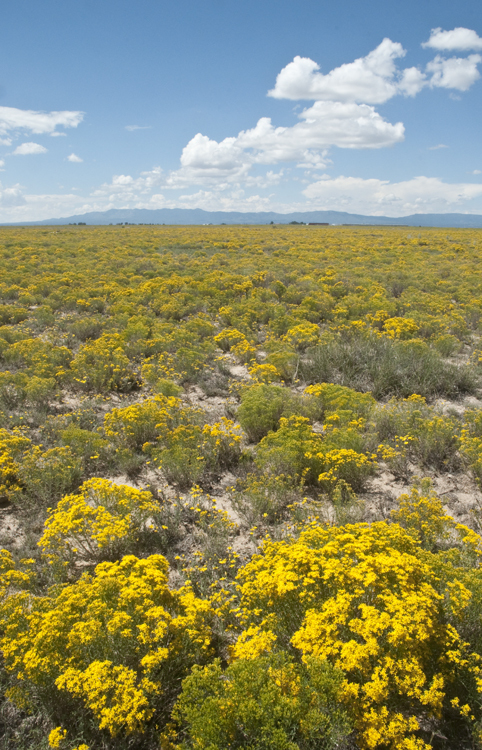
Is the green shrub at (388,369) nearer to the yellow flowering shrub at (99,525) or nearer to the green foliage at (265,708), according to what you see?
the yellow flowering shrub at (99,525)

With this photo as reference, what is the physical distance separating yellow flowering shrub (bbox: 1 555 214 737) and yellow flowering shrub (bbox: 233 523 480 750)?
597 millimetres

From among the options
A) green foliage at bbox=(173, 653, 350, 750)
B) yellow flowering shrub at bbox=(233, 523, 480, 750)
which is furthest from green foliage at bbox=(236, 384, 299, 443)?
green foliage at bbox=(173, 653, 350, 750)

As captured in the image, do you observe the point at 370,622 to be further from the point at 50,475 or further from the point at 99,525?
the point at 50,475

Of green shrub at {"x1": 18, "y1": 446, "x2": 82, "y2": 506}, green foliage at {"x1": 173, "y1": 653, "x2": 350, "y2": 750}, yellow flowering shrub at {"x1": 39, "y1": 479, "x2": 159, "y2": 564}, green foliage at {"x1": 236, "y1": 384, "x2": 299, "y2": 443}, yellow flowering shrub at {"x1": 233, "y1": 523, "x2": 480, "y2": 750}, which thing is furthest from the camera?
green foliage at {"x1": 236, "y1": 384, "x2": 299, "y2": 443}

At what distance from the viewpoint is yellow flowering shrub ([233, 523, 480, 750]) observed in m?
2.89

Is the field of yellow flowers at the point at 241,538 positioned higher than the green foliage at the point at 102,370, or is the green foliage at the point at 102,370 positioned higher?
the green foliage at the point at 102,370

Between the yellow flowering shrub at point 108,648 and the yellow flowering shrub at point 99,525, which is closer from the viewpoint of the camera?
the yellow flowering shrub at point 108,648

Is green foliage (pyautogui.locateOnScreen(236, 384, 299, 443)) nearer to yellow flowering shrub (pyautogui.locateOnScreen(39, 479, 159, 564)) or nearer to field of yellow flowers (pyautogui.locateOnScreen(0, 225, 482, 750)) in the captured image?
field of yellow flowers (pyautogui.locateOnScreen(0, 225, 482, 750))

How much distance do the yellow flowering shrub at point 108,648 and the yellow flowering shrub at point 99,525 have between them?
1009 mm

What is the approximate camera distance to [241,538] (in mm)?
5332

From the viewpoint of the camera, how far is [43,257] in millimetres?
25109

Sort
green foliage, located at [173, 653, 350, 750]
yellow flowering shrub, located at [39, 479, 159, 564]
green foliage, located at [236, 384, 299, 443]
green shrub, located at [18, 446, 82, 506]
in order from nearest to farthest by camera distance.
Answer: green foliage, located at [173, 653, 350, 750] → yellow flowering shrub, located at [39, 479, 159, 564] → green shrub, located at [18, 446, 82, 506] → green foliage, located at [236, 384, 299, 443]

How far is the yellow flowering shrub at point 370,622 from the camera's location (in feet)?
9.50

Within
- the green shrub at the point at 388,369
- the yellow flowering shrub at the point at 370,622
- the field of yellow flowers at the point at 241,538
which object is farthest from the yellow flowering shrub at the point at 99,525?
the green shrub at the point at 388,369
